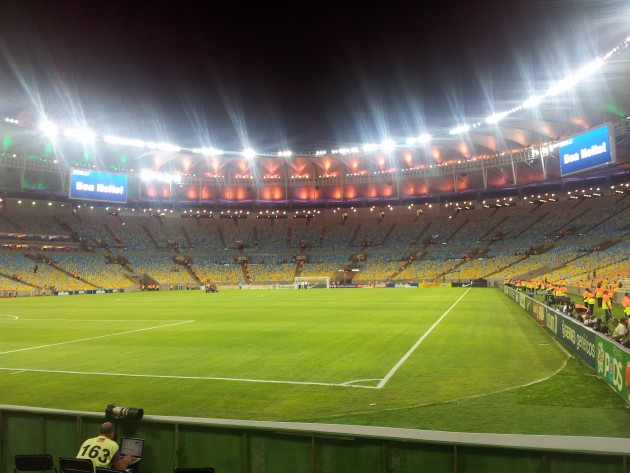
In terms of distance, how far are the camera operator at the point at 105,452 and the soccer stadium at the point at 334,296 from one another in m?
0.19

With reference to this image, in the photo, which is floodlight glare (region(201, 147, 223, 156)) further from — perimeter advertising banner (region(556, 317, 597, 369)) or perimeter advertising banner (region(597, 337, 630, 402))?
perimeter advertising banner (region(597, 337, 630, 402))

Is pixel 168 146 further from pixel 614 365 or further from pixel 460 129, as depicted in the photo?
pixel 614 365

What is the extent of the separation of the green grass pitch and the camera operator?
3.61m

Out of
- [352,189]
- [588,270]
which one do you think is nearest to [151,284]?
[352,189]

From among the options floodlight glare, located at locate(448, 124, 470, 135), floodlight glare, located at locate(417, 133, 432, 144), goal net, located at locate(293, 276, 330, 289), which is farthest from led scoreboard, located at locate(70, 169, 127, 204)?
floodlight glare, located at locate(448, 124, 470, 135)

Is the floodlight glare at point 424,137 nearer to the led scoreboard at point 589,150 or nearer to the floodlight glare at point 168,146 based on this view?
the led scoreboard at point 589,150

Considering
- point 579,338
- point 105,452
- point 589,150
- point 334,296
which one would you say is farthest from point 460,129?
point 105,452

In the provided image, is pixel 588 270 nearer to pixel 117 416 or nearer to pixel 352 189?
pixel 352 189

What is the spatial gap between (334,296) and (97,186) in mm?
33006

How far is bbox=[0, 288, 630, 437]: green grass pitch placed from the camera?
880 centimetres

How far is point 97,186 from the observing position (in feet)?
189

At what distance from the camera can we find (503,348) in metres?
15.7

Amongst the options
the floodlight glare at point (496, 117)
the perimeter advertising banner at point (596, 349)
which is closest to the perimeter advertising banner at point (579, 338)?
the perimeter advertising banner at point (596, 349)

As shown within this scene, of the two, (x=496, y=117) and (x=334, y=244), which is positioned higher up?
(x=496, y=117)
